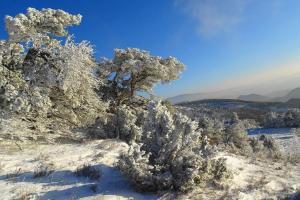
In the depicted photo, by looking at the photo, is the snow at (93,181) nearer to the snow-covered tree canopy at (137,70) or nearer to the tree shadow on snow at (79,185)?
the tree shadow on snow at (79,185)

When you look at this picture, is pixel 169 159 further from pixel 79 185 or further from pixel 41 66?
pixel 41 66

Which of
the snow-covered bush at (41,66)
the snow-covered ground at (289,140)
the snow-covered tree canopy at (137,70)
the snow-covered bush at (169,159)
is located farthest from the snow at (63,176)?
the snow-covered ground at (289,140)

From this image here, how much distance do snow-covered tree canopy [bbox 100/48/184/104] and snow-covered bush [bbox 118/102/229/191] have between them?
10333 mm

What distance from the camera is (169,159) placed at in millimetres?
8977

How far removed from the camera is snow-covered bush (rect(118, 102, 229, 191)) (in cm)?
815

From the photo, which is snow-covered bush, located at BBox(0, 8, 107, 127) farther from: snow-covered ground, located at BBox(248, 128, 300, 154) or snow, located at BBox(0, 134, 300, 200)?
snow-covered ground, located at BBox(248, 128, 300, 154)

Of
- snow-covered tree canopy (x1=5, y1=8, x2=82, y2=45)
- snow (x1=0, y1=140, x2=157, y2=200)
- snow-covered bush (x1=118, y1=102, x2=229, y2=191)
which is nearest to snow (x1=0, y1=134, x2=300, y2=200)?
snow (x1=0, y1=140, x2=157, y2=200)

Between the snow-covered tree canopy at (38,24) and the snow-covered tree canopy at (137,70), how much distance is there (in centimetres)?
694

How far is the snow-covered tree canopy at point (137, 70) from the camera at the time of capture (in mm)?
20219

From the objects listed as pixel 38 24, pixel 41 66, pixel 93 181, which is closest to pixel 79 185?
pixel 93 181

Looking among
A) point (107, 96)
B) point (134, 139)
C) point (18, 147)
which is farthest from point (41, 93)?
point (107, 96)

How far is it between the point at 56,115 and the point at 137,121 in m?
3.03

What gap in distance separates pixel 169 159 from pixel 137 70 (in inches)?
458

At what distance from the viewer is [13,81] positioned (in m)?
11.1
